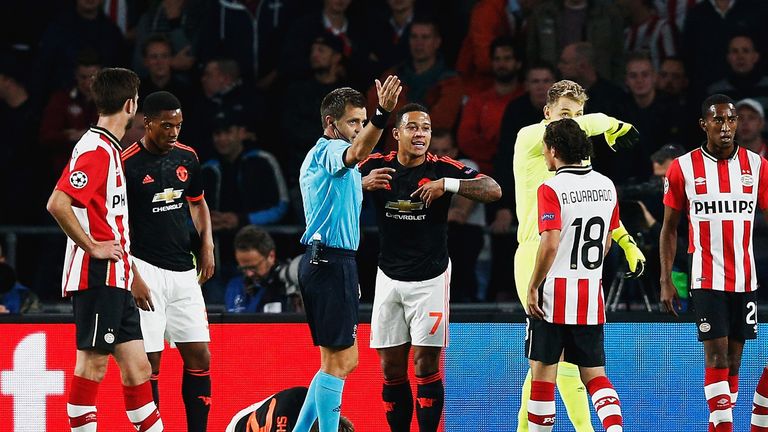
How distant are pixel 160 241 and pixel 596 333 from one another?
2.66m

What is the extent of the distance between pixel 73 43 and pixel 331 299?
6.08 meters

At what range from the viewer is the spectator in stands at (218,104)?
40.6 feet

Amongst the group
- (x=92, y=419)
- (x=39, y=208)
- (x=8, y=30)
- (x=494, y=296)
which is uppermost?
(x=8, y=30)

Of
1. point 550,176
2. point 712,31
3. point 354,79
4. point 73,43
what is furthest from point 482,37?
point 550,176

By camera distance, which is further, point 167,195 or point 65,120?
point 65,120

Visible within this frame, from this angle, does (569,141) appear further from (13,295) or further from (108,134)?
(13,295)

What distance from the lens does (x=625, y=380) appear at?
9.13 m

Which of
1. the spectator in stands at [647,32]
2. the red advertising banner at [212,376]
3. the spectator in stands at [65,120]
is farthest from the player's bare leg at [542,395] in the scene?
the spectator in stands at [65,120]

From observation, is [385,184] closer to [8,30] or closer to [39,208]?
[39,208]

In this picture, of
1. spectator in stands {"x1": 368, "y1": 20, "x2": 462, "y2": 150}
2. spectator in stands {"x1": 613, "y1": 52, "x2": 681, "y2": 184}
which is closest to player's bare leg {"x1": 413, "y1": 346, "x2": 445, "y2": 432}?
spectator in stands {"x1": 613, "y1": 52, "x2": 681, "y2": 184}

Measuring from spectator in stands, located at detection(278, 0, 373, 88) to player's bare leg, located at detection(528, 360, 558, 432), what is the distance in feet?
17.9

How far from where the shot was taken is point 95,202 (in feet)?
23.9

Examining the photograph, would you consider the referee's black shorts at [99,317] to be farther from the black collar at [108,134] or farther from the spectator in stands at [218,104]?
the spectator in stands at [218,104]

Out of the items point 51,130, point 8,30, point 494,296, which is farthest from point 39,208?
point 494,296
